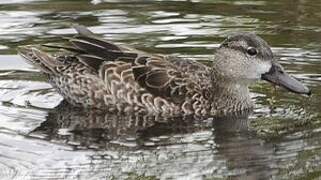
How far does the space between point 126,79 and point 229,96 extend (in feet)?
3.09

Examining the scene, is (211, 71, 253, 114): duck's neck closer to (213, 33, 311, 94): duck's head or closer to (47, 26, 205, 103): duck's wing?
(213, 33, 311, 94): duck's head

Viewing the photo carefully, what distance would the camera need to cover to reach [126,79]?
9.88 meters

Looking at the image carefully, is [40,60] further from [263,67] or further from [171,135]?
[263,67]

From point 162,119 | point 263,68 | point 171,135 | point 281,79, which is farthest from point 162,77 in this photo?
point 281,79

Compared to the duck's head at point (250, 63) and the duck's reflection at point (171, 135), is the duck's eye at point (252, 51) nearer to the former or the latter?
the duck's head at point (250, 63)

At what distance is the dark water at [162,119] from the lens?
8.27 meters

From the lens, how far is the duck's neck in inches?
393

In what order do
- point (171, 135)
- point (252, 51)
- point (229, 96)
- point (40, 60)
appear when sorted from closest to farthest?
point (171, 135) < point (252, 51) < point (229, 96) < point (40, 60)

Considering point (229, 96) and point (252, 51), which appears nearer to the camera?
point (252, 51)

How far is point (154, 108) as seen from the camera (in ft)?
32.2

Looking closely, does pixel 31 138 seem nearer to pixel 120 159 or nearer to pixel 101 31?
pixel 120 159

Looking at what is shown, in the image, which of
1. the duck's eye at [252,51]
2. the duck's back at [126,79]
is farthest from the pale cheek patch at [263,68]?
the duck's back at [126,79]

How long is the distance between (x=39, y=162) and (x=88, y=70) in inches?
74.4

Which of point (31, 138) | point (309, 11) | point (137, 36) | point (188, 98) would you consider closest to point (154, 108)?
point (188, 98)
